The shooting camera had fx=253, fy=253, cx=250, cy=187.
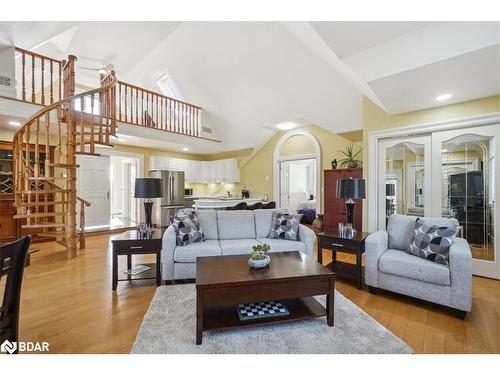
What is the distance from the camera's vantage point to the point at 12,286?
1.30m

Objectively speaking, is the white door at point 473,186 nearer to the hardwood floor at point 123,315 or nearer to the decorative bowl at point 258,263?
the hardwood floor at point 123,315

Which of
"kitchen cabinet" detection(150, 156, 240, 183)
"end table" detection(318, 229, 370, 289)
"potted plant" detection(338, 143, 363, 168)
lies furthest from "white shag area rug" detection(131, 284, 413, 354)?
"kitchen cabinet" detection(150, 156, 240, 183)

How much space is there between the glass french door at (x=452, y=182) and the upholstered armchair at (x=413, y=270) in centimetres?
97

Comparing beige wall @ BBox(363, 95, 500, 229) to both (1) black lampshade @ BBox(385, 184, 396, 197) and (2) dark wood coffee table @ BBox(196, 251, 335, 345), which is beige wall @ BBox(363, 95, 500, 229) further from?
(2) dark wood coffee table @ BBox(196, 251, 335, 345)

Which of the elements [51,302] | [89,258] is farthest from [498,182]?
[89,258]

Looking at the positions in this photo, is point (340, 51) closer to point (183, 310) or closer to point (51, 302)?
point (183, 310)

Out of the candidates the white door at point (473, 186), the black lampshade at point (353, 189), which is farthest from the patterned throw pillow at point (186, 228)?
the white door at point (473, 186)

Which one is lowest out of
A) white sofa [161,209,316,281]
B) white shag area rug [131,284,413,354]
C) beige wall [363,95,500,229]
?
white shag area rug [131,284,413,354]

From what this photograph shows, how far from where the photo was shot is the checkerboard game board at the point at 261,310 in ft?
6.61

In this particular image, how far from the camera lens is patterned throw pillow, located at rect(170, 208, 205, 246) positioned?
3094mm

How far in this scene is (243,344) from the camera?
184 cm

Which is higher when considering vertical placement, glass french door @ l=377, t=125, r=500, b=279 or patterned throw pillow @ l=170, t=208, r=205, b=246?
glass french door @ l=377, t=125, r=500, b=279

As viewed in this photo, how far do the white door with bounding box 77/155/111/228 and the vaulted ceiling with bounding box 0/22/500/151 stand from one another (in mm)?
2264

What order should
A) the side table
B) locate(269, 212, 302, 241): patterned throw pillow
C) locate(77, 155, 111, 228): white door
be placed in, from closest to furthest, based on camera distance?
the side table < locate(269, 212, 302, 241): patterned throw pillow < locate(77, 155, 111, 228): white door
